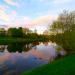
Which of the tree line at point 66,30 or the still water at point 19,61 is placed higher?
the tree line at point 66,30

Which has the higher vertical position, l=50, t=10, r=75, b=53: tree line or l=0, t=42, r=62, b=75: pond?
l=50, t=10, r=75, b=53: tree line

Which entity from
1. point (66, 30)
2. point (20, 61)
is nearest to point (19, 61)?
point (20, 61)

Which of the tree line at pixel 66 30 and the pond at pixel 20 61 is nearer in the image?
the pond at pixel 20 61

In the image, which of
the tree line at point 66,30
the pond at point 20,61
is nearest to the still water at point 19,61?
the pond at point 20,61

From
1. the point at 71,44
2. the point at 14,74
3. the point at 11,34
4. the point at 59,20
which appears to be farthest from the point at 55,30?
the point at 11,34

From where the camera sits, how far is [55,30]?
5509cm

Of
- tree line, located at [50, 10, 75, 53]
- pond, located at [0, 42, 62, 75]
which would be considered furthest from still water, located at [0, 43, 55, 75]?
tree line, located at [50, 10, 75, 53]

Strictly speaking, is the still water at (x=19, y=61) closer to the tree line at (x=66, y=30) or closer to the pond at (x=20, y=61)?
the pond at (x=20, y=61)

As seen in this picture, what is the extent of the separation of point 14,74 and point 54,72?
16.9ft

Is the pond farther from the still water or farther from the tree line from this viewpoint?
the tree line

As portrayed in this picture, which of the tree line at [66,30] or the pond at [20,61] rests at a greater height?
the tree line at [66,30]

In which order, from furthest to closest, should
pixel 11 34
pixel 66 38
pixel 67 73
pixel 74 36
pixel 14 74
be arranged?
pixel 11 34 → pixel 66 38 → pixel 74 36 → pixel 14 74 → pixel 67 73

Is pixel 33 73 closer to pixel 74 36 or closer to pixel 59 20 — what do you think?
pixel 74 36

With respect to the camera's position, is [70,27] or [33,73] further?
[70,27]
